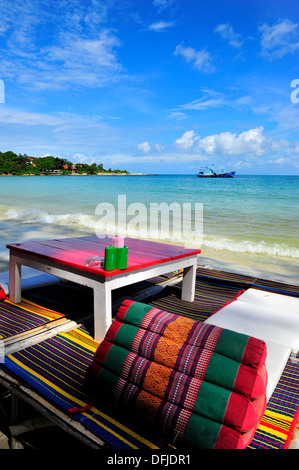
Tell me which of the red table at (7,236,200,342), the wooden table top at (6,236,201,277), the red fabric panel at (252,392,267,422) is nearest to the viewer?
the red fabric panel at (252,392,267,422)

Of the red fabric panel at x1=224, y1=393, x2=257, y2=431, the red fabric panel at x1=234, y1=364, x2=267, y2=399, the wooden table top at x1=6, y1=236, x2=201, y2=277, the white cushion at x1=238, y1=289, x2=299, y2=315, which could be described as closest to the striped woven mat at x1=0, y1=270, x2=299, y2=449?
the red fabric panel at x1=224, y1=393, x2=257, y2=431

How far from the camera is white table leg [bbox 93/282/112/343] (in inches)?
99.8

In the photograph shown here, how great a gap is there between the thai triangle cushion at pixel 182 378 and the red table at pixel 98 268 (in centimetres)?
62

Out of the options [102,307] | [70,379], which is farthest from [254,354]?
[102,307]

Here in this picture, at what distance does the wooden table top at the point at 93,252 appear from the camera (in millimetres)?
2740

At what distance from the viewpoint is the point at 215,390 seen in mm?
1528

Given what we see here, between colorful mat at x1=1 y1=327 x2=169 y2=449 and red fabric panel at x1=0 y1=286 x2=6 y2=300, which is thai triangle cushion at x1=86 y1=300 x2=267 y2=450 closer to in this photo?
colorful mat at x1=1 y1=327 x2=169 y2=449

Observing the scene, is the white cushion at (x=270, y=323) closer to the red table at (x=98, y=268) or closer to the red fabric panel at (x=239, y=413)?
the red fabric panel at (x=239, y=413)

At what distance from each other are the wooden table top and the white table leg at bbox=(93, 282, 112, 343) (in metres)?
0.13

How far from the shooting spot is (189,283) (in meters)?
3.68

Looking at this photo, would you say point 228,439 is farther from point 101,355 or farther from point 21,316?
point 21,316

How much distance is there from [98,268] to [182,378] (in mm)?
1217
